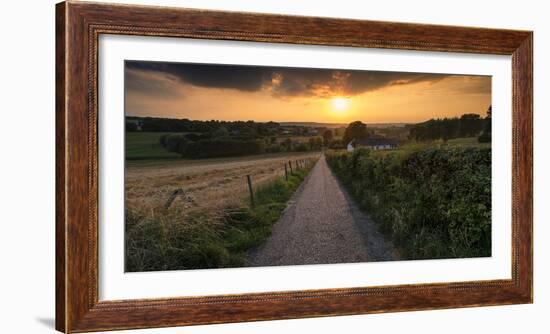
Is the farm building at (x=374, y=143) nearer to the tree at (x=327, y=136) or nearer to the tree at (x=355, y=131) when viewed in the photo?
the tree at (x=355, y=131)

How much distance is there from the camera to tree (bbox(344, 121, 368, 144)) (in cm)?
581

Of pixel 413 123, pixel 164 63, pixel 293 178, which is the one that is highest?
pixel 164 63

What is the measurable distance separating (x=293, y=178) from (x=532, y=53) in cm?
231

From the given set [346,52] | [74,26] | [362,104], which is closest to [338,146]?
[362,104]

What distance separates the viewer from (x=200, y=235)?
5.44 metres

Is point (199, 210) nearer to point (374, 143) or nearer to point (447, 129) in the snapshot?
point (374, 143)

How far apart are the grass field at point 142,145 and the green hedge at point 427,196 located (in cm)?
144

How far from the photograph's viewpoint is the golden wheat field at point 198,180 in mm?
5309

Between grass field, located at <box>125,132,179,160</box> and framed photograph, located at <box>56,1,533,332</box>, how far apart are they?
2 centimetres

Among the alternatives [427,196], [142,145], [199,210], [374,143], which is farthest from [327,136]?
[142,145]

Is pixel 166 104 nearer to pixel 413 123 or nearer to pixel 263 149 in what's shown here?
pixel 263 149

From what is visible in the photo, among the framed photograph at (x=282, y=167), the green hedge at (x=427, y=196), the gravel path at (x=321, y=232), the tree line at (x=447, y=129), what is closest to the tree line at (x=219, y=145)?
the framed photograph at (x=282, y=167)

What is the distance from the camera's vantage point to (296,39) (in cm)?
551

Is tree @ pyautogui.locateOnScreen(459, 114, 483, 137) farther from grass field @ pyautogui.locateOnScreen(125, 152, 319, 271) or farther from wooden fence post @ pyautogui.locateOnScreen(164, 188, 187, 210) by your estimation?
wooden fence post @ pyautogui.locateOnScreen(164, 188, 187, 210)
